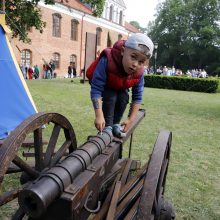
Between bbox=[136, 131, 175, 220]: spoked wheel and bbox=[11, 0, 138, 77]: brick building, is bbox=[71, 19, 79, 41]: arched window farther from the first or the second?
bbox=[136, 131, 175, 220]: spoked wheel

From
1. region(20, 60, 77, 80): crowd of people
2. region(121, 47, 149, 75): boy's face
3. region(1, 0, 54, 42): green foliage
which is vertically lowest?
region(20, 60, 77, 80): crowd of people

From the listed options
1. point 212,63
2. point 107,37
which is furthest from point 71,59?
point 212,63

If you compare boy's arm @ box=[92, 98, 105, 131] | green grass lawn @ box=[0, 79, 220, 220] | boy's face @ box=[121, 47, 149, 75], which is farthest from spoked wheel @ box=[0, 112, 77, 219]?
green grass lawn @ box=[0, 79, 220, 220]

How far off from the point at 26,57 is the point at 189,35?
113 ft

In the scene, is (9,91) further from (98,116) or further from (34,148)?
(34,148)

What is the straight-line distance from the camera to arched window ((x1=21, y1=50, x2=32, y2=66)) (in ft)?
93.6

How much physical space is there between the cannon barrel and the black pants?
4.77 ft

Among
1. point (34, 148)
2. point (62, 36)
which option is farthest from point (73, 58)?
point (34, 148)

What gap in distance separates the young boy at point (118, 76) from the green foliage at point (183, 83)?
20.2 metres

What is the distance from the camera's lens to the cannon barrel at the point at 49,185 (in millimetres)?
1655

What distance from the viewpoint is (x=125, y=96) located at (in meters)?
3.71

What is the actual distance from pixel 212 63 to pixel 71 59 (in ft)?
94.5

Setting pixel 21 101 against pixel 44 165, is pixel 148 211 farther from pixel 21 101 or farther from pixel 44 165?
pixel 21 101

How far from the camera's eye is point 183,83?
23.5 metres
